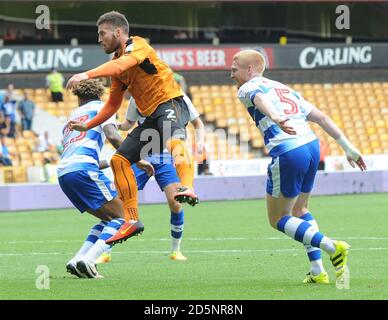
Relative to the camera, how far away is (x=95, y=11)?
36844 mm

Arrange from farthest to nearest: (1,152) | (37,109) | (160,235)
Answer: (37,109)
(1,152)
(160,235)

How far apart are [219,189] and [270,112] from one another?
18114 millimetres

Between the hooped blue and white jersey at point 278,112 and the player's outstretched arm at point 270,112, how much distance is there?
0.41 feet

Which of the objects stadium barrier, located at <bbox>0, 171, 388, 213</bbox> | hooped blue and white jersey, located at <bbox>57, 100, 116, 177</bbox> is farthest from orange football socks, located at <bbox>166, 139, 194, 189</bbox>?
stadium barrier, located at <bbox>0, 171, 388, 213</bbox>

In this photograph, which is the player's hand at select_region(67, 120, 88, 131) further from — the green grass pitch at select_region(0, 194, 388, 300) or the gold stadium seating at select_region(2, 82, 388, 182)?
the gold stadium seating at select_region(2, 82, 388, 182)

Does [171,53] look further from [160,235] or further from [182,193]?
[182,193]

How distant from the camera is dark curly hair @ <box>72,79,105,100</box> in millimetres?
11000

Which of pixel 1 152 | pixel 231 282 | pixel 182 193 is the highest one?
pixel 182 193

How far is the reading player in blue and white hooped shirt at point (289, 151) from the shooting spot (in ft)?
30.6

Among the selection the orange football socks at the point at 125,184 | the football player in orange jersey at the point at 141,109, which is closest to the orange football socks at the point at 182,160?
the football player in orange jersey at the point at 141,109

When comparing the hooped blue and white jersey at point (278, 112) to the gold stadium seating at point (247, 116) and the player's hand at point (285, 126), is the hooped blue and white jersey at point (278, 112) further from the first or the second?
the gold stadium seating at point (247, 116)
